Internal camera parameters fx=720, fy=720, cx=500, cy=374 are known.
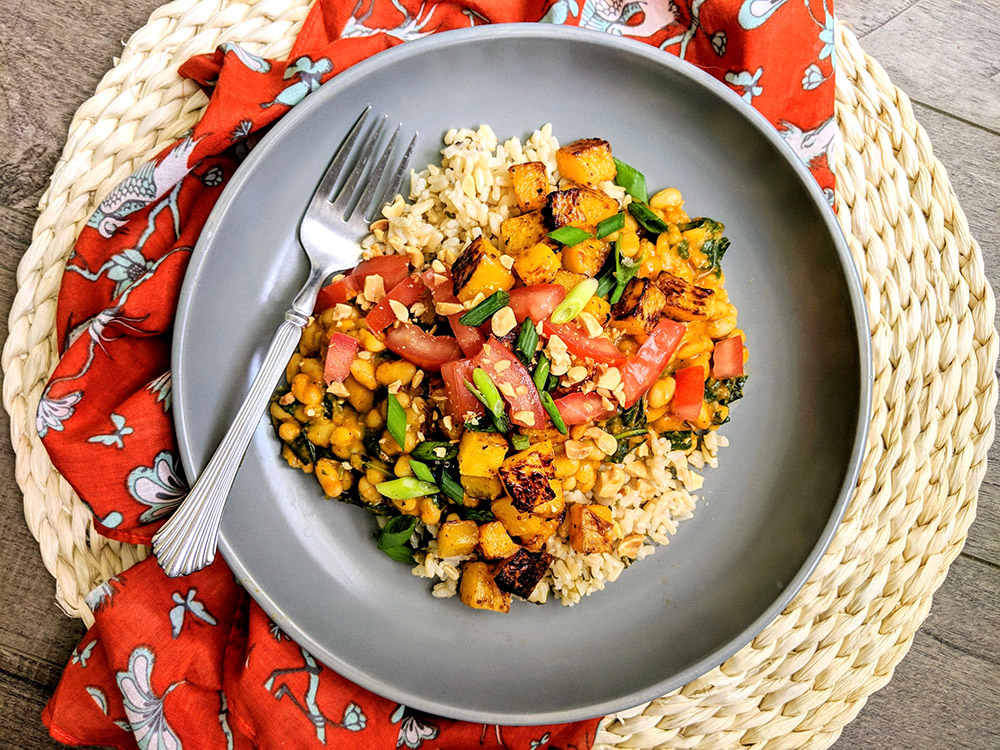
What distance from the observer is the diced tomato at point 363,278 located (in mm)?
2342

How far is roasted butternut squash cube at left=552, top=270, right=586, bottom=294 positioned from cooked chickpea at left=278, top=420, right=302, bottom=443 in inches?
38.4

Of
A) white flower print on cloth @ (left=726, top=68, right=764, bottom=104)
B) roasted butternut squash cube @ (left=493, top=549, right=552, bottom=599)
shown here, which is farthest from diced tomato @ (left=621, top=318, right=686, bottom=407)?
white flower print on cloth @ (left=726, top=68, right=764, bottom=104)

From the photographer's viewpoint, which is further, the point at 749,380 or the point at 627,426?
the point at 749,380

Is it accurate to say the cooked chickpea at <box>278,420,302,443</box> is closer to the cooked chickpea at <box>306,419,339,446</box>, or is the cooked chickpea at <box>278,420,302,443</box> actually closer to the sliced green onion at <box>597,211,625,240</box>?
the cooked chickpea at <box>306,419,339,446</box>

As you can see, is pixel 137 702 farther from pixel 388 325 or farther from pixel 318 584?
pixel 388 325

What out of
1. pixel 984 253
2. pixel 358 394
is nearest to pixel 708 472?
pixel 358 394

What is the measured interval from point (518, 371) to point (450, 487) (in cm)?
44

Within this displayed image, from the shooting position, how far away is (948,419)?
2756mm

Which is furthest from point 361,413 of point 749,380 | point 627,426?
point 749,380

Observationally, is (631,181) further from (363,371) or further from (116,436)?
(116,436)

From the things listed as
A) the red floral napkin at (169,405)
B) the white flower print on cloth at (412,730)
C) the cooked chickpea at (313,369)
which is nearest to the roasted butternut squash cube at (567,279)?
the cooked chickpea at (313,369)

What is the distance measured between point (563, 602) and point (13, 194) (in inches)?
99.1

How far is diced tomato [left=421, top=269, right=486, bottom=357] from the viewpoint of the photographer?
223 cm

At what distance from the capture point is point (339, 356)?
2.27 meters
